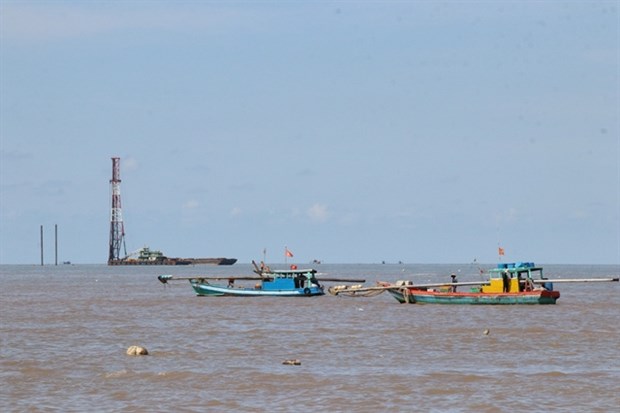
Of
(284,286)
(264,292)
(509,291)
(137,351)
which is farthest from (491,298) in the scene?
(137,351)

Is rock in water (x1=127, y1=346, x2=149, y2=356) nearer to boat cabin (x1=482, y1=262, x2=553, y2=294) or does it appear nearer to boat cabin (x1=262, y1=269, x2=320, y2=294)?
boat cabin (x1=482, y1=262, x2=553, y2=294)

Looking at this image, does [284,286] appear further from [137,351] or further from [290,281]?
[137,351]

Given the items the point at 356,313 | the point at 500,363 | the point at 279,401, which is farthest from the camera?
the point at 356,313

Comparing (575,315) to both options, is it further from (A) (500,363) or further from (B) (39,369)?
(B) (39,369)

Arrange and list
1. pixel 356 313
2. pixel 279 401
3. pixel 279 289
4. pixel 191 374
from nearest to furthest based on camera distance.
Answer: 1. pixel 279 401
2. pixel 191 374
3. pixel 356 313
4. pixel 279 289

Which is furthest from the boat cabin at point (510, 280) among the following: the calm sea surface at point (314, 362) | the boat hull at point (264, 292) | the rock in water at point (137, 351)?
the rock in water at point (137, 351)

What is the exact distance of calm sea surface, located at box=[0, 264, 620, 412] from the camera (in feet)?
95.4

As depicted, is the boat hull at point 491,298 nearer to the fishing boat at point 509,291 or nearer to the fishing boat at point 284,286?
the fishing boat at point 509,291

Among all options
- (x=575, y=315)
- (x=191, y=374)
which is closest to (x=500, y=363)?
(x=191, y=374)

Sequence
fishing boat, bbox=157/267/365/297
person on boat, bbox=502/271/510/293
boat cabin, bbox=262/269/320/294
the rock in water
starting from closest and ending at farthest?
the rock in water
person on boat, bbox=502/271/510/293
fishing boat, bbox=157/267/365/297
boat cabin, bbox=262/269/320/294

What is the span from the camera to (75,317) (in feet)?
211

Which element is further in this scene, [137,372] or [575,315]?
[575,315]

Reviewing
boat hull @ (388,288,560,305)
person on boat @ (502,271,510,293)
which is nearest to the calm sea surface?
boat hull @ (388,288,560,305)

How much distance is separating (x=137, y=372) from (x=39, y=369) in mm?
3400
